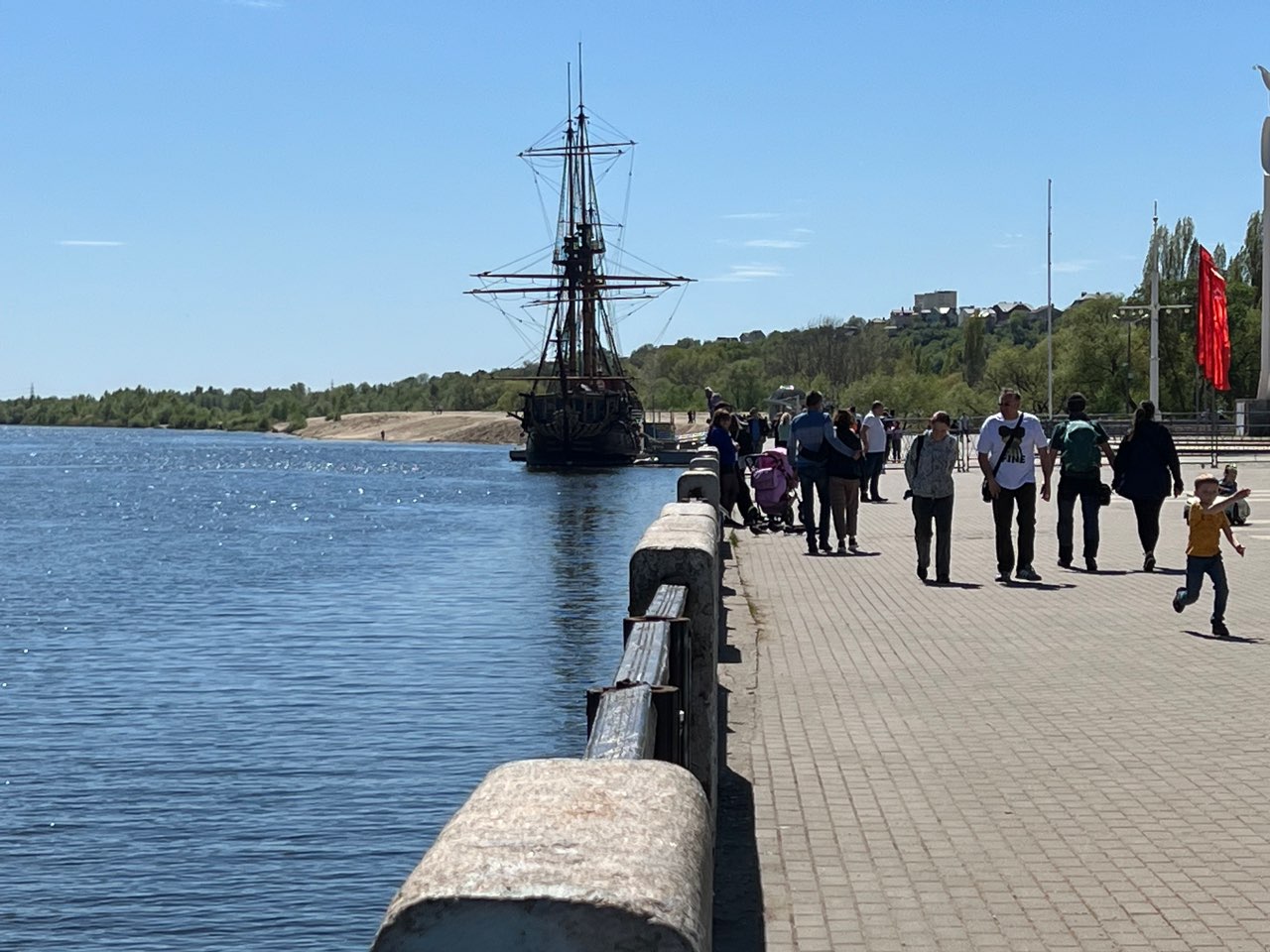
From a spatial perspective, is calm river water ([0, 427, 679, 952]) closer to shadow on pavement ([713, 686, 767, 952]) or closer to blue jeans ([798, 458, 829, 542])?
shadow on pavement ([713, 686, 767, 952])

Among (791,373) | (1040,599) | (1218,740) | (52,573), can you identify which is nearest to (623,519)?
(52,573)

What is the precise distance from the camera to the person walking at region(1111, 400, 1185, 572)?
56.7 ft

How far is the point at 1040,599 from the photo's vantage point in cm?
1518

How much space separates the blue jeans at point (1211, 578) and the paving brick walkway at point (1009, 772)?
0.22 m

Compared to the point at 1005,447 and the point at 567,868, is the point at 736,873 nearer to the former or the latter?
the point at 567,868

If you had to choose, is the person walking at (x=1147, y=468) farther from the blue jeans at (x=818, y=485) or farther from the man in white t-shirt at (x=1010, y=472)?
the blue jeans at (x=818, y=485)

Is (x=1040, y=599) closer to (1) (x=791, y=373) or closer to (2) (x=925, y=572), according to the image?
(2) (x=925, y=572)

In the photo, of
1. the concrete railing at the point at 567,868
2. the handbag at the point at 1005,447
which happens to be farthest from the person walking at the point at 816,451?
the concrete railing at the point at 567,868

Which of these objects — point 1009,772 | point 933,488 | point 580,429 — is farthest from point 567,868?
point 580,429

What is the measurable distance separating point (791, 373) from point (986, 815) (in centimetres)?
15564

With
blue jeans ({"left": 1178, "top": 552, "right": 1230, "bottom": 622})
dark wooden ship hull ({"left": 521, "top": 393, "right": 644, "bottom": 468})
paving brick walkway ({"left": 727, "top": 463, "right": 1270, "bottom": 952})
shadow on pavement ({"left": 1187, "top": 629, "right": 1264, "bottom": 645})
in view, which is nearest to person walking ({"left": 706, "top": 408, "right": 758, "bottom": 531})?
paving brick walkway ({"left": 727, "top": 463, "right": 1270, "bottom": 952})

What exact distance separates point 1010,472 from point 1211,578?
13.8ft

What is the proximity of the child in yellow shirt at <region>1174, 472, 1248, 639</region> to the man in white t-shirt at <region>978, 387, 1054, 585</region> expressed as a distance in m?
3.72

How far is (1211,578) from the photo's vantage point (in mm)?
12953
